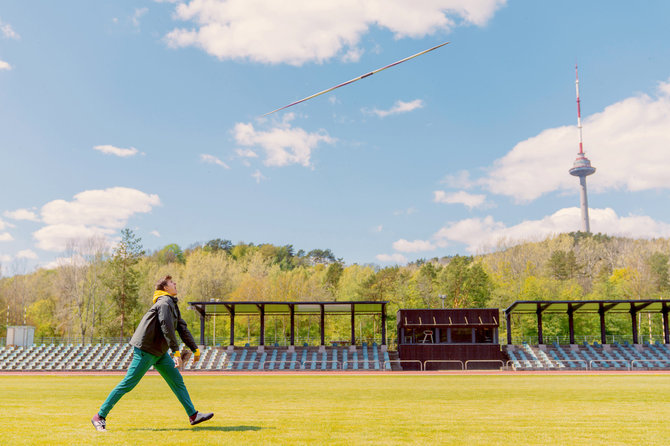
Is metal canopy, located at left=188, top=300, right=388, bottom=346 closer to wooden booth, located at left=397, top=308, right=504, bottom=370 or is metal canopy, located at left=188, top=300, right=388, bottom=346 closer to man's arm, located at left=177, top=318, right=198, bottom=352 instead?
wooden booth, located at left=397, top=308, right=504, bottom=370

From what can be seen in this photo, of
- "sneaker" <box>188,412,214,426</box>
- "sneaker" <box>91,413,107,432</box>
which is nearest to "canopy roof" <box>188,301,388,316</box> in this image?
"sneaker" <box>188,412,214,426</box>

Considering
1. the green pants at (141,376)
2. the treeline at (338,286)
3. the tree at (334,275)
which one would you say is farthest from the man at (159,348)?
the tree at (334,275)

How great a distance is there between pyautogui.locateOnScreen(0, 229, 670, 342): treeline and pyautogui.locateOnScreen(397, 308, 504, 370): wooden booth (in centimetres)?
2004

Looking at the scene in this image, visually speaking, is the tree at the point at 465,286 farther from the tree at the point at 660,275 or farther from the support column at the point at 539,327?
the support column at the point at 539,327

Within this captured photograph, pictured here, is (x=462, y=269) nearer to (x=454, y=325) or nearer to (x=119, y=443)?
(x=454, y=325)

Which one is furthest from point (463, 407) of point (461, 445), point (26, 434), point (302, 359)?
point (302, 359)

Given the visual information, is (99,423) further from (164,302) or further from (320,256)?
(320,256)

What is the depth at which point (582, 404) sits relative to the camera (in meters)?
11.4

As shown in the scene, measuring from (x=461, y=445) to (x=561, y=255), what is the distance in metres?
80.2

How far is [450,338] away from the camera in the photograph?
42500mm

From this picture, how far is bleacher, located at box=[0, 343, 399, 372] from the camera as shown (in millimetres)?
38969

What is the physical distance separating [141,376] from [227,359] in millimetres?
34534

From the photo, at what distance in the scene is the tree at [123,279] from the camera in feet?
210

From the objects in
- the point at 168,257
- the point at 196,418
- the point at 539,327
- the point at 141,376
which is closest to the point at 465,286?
the point at 539,327
